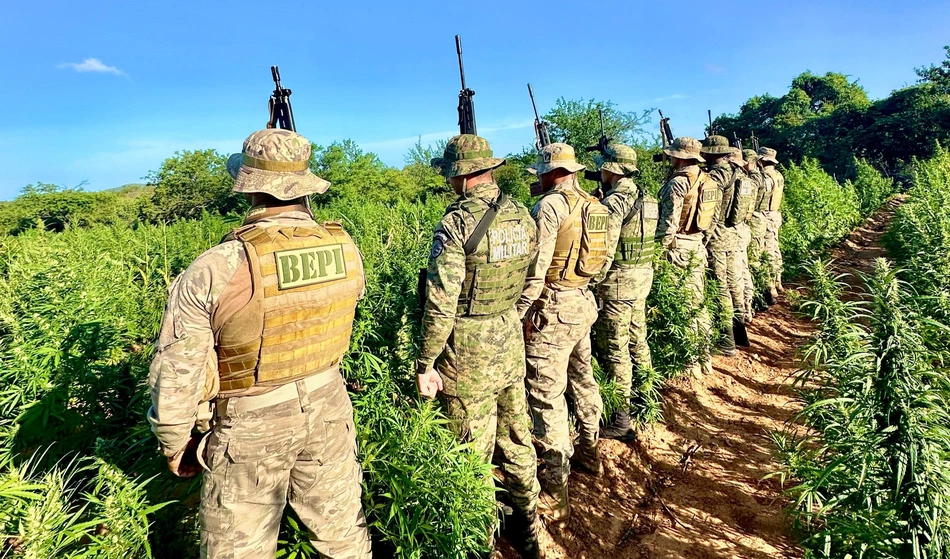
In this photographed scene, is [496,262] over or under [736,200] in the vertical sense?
under

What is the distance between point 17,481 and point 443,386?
5.66 feet

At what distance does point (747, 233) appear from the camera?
6570mm

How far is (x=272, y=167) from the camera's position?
1.92 metres

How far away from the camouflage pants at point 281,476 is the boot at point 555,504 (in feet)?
4.63

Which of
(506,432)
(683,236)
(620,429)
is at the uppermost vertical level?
(683,236)

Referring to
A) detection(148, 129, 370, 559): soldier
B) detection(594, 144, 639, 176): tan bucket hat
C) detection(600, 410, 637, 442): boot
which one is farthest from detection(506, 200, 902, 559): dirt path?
detection(594, 144, 639, 176): tan bucket hat

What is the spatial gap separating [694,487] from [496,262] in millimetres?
2233

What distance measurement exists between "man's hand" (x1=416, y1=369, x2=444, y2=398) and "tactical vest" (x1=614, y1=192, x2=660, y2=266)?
2.06m

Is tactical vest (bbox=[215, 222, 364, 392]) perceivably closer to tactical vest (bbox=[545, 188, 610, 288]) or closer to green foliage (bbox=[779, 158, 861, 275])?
tactical vest (bbox=[545, 188, 610, 288])

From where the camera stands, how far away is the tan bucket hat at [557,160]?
3.33 m

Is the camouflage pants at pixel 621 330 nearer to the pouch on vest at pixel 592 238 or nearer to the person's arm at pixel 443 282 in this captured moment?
the pouch on vest at pixel 592 238

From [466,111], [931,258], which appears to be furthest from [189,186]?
[931,258]

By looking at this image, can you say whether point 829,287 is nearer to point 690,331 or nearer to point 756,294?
point 690,331

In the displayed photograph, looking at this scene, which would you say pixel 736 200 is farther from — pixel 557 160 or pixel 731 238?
pixel 557 160
